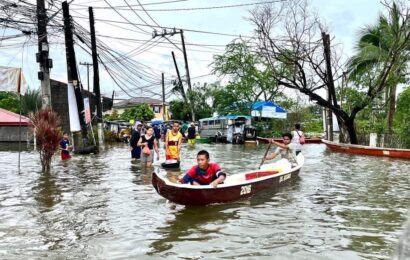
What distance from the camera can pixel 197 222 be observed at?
312 inches

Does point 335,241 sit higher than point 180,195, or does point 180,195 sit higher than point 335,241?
point 180,195

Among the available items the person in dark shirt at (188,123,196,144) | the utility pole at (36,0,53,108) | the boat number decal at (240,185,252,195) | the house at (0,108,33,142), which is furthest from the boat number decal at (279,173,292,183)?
the house at (0,108,33,142)

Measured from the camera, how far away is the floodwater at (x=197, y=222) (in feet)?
20.6

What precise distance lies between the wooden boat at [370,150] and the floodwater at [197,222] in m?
7.52

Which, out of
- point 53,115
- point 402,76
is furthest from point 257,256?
point 402,76

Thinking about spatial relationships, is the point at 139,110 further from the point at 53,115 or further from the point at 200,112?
the point at 53,115

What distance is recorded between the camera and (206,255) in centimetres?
605

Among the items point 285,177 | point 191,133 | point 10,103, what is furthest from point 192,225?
point 10,103

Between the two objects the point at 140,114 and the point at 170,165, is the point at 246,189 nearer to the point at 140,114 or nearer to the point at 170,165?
the point at 170,165

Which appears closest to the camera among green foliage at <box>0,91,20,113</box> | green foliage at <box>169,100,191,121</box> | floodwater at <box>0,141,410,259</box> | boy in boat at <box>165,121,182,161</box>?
floodwater at <box>0,141,410,259</box>

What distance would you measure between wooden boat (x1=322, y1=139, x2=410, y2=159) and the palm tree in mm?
2817

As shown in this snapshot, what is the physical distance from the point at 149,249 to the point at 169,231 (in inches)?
39.1

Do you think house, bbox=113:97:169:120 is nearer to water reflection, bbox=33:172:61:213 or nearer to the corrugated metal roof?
the corrugated metal roof

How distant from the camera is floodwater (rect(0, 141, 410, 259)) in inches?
247
